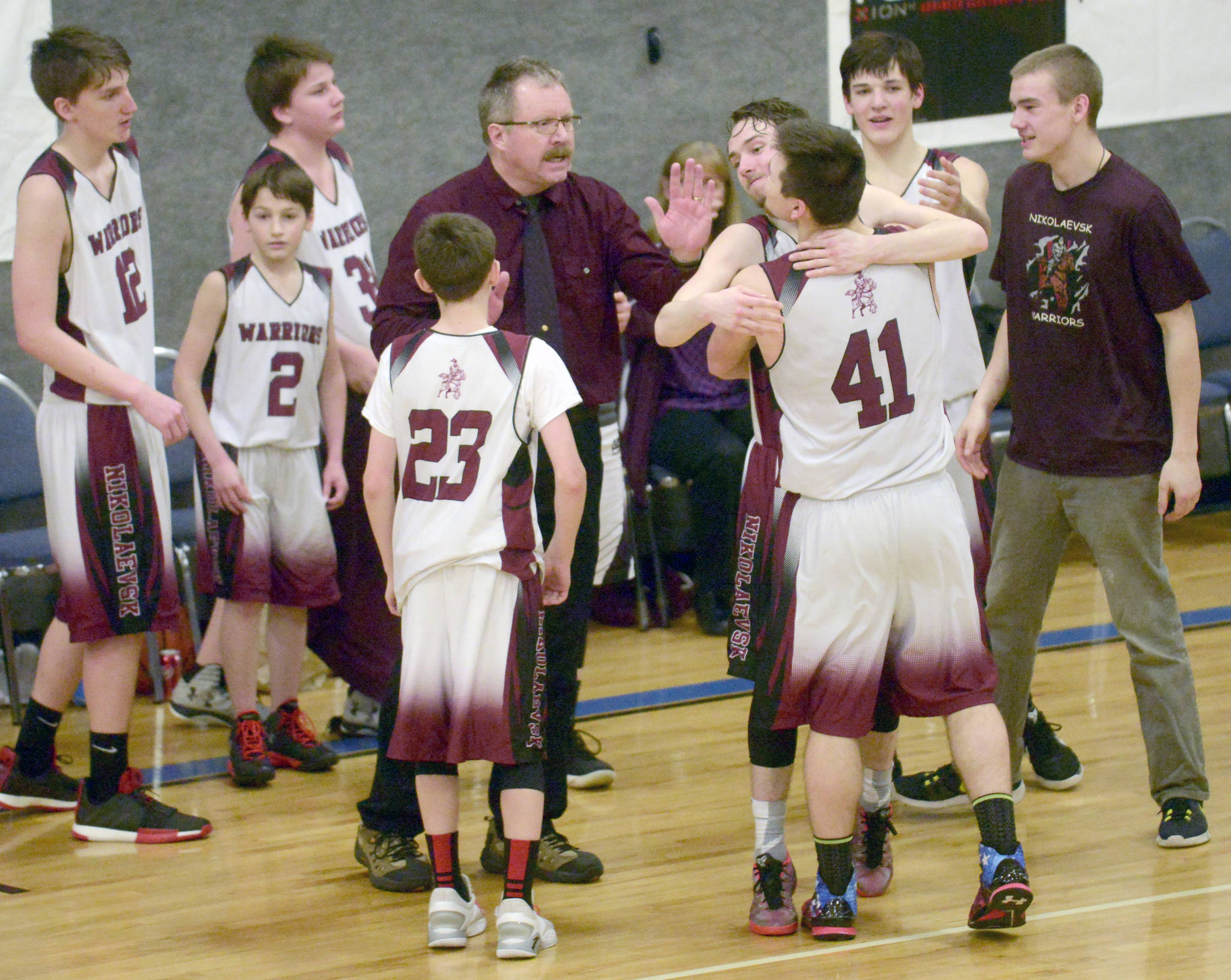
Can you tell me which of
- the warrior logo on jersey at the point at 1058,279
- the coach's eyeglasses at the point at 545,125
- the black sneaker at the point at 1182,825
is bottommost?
the black sneaker at the point at 1182,825

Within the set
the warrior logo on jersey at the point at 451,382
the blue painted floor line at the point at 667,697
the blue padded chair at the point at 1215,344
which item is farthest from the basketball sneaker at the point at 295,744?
the blue padded chair at the point at 1215,344

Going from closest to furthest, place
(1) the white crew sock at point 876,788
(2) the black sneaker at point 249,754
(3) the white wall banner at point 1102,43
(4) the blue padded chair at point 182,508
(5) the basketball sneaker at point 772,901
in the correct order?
(5) the basketball sneaker at point 772,901, (1) the white crew sock at point 876,788, (2) the black sneaker at point 249,754, (4) the blue padded chair at point 182,508, (3) the white wall banner at point 1102,43

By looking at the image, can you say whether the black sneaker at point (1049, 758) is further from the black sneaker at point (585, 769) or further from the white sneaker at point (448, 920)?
the white sneaker at point (448, 920)

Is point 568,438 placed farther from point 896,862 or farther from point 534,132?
point 896,862

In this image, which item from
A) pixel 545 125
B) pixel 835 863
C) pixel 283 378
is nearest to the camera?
pixel 835 863

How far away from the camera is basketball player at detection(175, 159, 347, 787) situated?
4230mm

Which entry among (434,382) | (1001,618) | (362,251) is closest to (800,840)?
(1001,618)

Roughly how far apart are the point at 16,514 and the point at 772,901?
325cm

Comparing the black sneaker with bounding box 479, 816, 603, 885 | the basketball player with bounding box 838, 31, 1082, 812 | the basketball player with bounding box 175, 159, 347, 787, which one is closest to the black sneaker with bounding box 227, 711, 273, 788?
the basketball player with bounding box 175, 159, 347, 787

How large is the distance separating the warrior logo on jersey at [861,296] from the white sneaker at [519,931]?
1.29 metres

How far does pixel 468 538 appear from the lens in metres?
3.06

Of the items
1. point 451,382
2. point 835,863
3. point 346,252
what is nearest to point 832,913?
point 835,863

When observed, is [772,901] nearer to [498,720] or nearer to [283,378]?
[498,720]

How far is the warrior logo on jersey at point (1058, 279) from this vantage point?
3.48m
